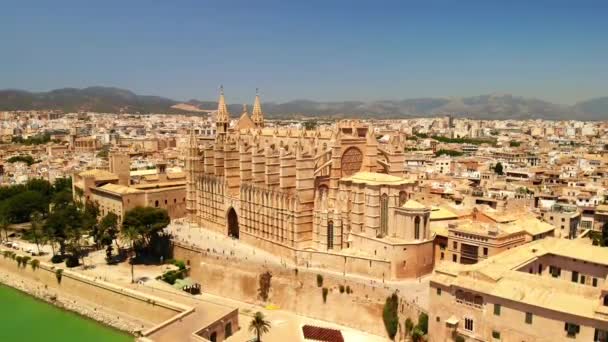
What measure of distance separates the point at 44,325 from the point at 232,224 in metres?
17.9

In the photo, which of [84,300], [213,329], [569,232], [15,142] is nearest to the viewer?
[213,329]

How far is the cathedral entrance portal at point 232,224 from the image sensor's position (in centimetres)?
4881

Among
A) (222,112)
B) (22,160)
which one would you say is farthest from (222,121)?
(22,160)

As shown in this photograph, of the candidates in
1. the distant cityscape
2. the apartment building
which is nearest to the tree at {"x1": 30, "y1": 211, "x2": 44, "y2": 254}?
the distant cityscape

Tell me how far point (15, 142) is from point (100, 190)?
11513 centimetres

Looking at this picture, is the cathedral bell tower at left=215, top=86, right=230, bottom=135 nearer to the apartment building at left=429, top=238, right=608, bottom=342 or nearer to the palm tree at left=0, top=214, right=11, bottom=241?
the palm tree at left=0, top=214, right=11, bottom=241

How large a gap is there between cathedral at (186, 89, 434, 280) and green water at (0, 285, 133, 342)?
14.2 meters

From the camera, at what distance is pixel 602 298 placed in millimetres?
22172

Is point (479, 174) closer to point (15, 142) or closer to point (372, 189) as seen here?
point (372, 189)

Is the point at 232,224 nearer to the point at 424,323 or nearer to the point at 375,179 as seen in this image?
the point at 375,179

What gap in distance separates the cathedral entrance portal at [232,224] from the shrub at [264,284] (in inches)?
470

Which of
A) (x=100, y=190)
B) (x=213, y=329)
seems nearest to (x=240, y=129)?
(x=100, y=190)

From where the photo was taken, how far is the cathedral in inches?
1380

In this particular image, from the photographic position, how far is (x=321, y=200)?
3962cm
